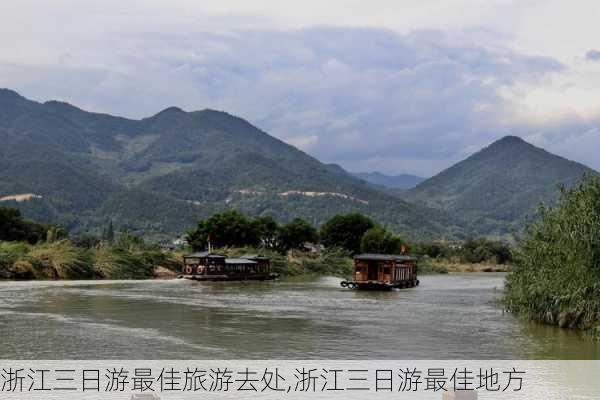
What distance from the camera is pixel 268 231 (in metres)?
84.9

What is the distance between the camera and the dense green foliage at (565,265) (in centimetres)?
2264

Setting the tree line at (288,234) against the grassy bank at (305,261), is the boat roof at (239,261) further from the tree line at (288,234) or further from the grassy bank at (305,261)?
the tree line at (288,234)

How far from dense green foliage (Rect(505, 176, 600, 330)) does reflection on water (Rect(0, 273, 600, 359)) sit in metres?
0.80

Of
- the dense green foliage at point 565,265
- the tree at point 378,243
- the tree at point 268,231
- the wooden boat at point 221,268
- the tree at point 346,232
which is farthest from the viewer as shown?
the tree at point 346,232

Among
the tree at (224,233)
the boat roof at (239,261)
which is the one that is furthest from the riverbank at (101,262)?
the boat roof at (239,261)

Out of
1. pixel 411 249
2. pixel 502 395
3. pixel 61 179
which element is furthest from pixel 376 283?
pixel 61 179

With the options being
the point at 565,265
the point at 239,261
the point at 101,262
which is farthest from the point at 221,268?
the point at 565,265

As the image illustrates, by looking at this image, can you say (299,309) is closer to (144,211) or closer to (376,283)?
(376,283)

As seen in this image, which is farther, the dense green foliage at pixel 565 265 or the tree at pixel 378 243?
the tree at pixel 378 243

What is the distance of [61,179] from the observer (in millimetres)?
186500

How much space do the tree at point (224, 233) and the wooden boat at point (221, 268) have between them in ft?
46.3

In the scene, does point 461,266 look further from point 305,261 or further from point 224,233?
point 224,233

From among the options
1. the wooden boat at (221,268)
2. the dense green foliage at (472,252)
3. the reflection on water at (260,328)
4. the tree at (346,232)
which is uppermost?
the tree at (346,232)

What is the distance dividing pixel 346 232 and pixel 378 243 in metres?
7.96
